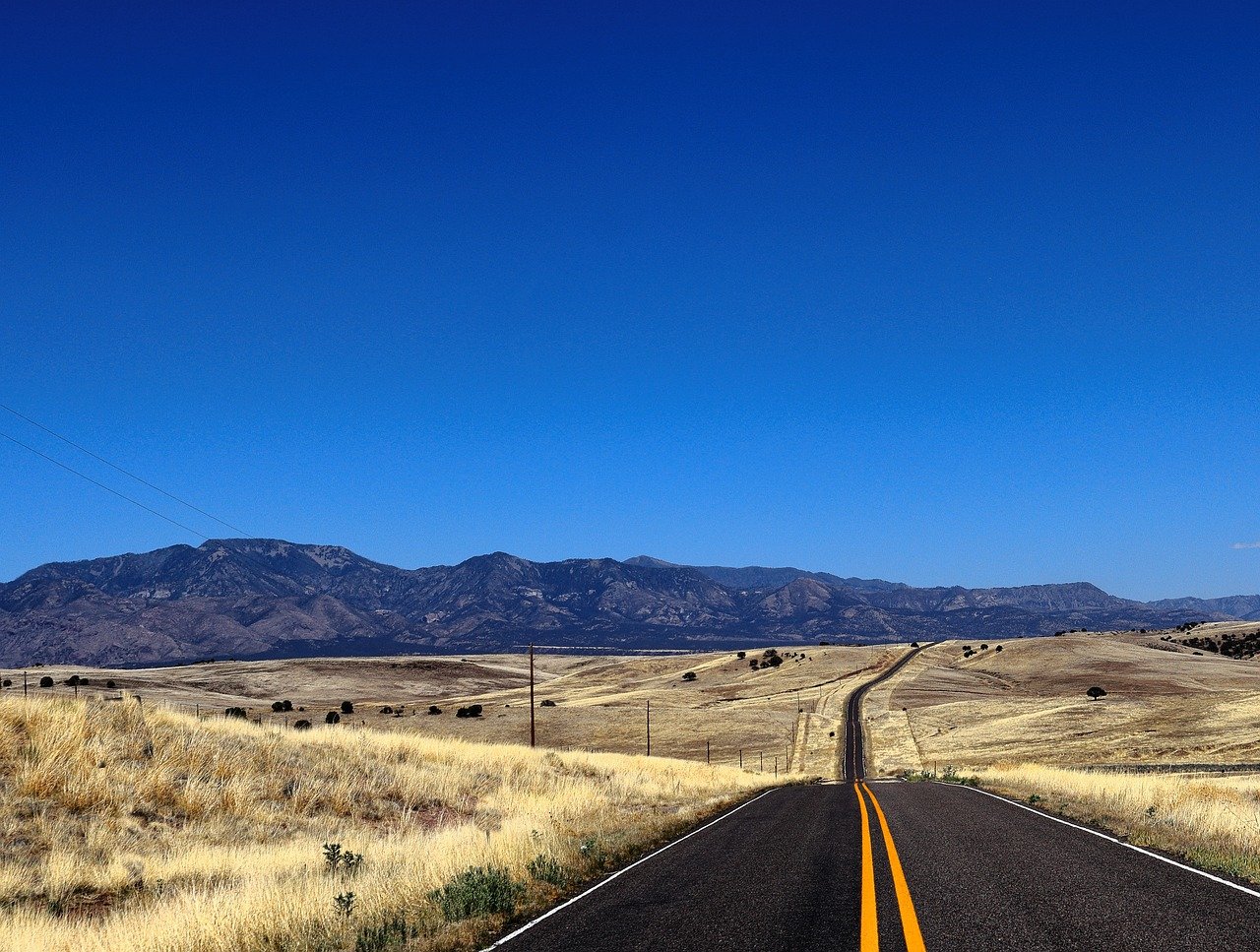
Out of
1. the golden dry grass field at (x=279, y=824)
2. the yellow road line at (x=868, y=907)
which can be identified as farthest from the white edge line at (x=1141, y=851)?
the golden dry grass field at (x=279, y=824)

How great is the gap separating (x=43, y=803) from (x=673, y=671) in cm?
16192

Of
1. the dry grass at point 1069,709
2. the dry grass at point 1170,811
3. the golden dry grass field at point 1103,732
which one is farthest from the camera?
the dry grass at point 1069,709

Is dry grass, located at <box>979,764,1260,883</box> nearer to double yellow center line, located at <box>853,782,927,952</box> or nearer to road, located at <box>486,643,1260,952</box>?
road, located at <box>486,643,1260,952</box>

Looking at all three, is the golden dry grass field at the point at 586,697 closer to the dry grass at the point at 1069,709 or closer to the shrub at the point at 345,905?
the dry grass at the point at 1069,709

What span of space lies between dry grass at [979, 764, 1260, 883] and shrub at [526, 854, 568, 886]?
8644mm

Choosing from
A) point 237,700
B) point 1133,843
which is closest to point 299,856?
point 1133,843

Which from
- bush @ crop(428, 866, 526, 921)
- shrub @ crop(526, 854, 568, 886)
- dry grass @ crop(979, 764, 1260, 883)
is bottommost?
dry grass @ crop(979, 764, 1260, 883)

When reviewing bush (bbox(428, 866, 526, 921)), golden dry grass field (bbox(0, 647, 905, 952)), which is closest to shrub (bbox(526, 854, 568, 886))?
golden dry grass field (bbox(0, 647, 905, 952))

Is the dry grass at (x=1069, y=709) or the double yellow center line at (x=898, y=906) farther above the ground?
the double yellow center line at (x=898, y=906)

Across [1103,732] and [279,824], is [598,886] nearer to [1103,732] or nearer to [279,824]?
[279,824]

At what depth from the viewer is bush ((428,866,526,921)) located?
10234 millimetres

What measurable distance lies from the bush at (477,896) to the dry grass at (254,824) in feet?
0.70

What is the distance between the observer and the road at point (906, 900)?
824 centimetres

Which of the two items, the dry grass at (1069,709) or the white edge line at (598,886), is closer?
the white edge line at (598,886)
